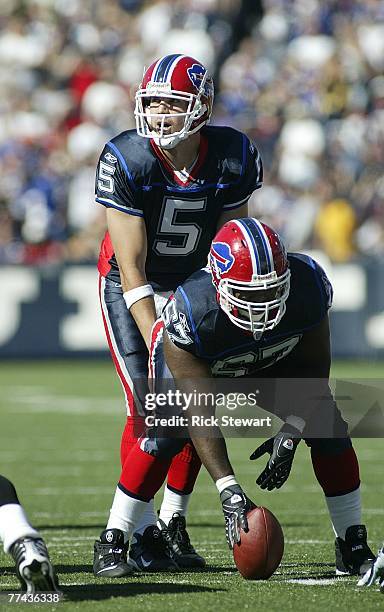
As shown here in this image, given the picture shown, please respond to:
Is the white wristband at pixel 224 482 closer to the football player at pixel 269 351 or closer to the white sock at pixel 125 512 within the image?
the football player at pixel 269 351

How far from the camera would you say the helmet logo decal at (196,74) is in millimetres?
5246

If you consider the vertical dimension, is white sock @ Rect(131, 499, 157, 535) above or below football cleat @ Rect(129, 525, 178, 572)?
above

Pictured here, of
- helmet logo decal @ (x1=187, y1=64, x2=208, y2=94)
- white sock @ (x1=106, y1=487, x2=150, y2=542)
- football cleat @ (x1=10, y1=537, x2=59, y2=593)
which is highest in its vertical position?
helmet logo decal @ (x1=187, y1=64, x2=208, y2=94)

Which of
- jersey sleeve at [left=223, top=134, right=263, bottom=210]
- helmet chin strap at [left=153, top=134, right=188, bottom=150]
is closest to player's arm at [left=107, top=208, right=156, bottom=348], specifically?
helmet chin strap at [left=153, top=134, right=188, bottom=150]

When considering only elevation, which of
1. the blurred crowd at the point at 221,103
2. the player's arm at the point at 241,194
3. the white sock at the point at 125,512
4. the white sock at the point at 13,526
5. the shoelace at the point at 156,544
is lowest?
the blurred crowd at the point at 221,103

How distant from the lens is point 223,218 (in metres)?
5.37

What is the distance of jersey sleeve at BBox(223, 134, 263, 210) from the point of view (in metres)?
5.35

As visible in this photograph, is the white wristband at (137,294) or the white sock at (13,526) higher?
the white wristband at (137,294)

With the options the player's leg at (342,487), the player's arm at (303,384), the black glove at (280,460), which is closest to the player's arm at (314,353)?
the player's arm at (303,384)

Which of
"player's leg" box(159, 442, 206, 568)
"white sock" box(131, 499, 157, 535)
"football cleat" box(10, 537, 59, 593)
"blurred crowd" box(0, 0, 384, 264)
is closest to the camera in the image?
"football cleat" box(10, 537, 59, 593)

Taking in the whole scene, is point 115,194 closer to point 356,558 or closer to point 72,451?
point 356,558

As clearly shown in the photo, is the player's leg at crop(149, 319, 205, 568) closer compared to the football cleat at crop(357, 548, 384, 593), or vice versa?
the football cleat at crop(357, 548, 384, 593)

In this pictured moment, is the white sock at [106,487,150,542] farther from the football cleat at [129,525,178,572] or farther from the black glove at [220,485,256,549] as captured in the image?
the black glove at [220,485,256,549]

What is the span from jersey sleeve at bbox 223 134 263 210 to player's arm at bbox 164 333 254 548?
98 centimetres
